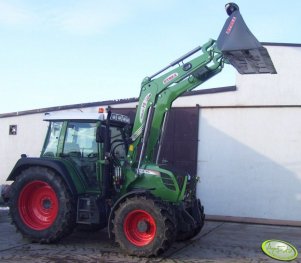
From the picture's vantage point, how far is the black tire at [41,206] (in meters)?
8.03

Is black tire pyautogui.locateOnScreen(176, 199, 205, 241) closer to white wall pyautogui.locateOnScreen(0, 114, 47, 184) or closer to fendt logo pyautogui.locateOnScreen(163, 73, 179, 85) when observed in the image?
fendt logo pyautogui.locateOnScreen(163, 73, 179, 85)

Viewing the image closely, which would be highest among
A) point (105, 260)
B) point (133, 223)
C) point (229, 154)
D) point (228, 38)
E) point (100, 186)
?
point (228, 38)

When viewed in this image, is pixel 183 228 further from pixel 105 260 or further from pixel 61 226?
pixel 61 226

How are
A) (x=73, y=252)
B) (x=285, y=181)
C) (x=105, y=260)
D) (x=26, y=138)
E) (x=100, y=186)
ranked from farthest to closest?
(x=26, y=138), (x=285, y=181), (x=100, y=186), (x=73, y=252), (x=105, y=260)

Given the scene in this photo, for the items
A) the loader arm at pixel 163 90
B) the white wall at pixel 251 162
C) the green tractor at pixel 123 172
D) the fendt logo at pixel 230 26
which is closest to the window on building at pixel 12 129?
the white wall at pixel 251 162

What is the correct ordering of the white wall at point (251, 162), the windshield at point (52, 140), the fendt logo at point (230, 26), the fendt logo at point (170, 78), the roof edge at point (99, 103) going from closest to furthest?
the fendt logo at point (230, 26), the fendt logo at point (170, 78), the windshield at point (52, 140), the white wall at point (251, 162), the roof edge at point (99, 103)

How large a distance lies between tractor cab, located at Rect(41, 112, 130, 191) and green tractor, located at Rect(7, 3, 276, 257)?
0.02 m

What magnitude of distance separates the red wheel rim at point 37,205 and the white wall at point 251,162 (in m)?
5.58

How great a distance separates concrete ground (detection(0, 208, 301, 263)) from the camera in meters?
7.31

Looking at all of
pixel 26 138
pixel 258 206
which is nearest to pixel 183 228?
pixel 258 206

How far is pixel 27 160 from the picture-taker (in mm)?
8484

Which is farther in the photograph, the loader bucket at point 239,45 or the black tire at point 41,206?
the black tire at point 41,206

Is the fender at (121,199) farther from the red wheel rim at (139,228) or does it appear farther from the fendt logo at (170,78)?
the fendt logo at (170,78)

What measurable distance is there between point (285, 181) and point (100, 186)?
6050 millimetres
